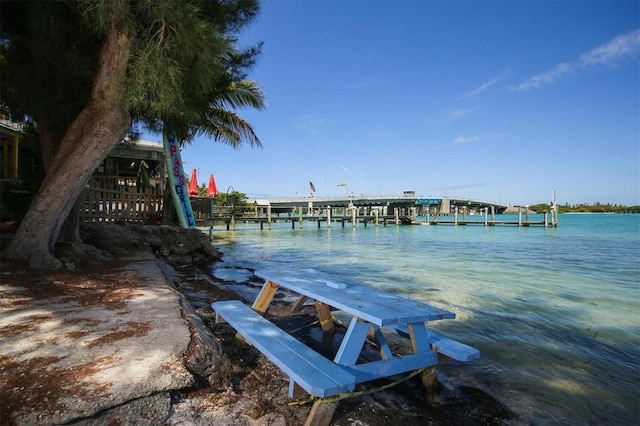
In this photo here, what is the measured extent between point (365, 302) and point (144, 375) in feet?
4.92

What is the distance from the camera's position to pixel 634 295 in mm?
7199

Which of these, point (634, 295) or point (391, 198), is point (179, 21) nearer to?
point (634, 295)

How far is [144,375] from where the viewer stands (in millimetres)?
2080

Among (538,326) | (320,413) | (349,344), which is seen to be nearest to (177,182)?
(538,326)

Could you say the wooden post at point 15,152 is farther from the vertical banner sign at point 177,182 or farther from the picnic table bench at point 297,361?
the picnic table bench at point 297,361

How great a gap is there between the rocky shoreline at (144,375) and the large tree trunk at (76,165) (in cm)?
112

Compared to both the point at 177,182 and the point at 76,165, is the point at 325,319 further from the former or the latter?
the point at 177,182

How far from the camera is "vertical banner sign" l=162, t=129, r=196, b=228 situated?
11.9m

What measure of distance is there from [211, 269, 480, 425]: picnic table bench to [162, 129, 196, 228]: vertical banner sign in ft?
Result: 31.0

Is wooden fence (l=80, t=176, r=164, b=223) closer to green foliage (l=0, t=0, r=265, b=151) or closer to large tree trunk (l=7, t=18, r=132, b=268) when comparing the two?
green foliage (l=0, t=0, r=265, b=151)

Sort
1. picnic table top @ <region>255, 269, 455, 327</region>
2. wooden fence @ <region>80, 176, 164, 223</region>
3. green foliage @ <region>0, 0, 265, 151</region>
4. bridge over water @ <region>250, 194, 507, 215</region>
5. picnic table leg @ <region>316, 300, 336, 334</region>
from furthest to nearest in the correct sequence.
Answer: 1. bridge over water @ <region>250, 194, 507, 215</region>
2. wooden fence @ <region>80, 176, 164, 223</region>
3. green foliage @ <region>0, 0, 265, 151</region>
4. picnic table leg @ <region>316, 300, 336, 334</region>
5. picnic table top @ <region>255, 269, 455, 327</region>

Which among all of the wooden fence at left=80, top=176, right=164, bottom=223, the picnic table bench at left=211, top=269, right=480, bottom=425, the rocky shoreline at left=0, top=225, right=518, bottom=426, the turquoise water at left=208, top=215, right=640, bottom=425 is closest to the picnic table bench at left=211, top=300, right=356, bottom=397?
the picnic table bench at left=211, top=269, right=480, bottom=425

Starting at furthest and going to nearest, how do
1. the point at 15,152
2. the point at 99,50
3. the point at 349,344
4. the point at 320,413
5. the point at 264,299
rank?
1. the point at 15,152
2. the point at 99,50
3. the point at 264,299
4. the point at 349,344
5. the point at 320,413

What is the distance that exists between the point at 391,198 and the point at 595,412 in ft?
198
